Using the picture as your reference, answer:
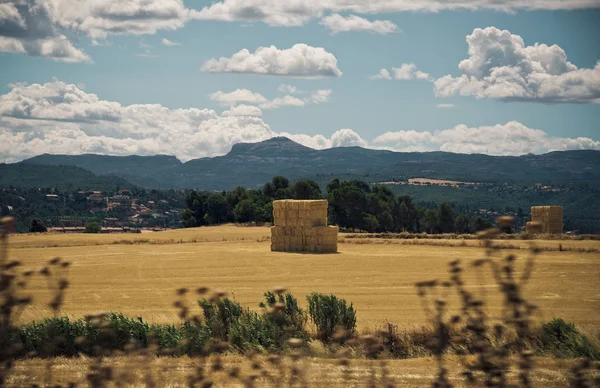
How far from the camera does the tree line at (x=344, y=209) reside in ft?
203

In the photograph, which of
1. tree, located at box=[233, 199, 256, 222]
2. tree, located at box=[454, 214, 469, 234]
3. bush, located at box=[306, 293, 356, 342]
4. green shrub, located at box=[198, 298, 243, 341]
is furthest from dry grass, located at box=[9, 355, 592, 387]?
tree, located at box=[454, 214, 469, 234]

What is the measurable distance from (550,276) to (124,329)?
644 inches

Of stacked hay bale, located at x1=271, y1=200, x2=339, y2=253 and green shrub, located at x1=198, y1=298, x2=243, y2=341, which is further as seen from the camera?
stacked hay bale, located at x1=271, y1=200, x2=339, y2=253

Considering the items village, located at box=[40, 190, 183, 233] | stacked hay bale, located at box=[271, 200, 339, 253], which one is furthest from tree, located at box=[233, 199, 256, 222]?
stacked hay bale, located at box=[271, 200, 339, 253]

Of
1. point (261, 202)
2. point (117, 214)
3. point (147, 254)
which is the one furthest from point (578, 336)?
point (117, 214)

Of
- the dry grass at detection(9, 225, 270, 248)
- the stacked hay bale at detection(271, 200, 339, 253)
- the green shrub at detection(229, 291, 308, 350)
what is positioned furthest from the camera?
the dry grass at detection(9, 225, 270, 248)

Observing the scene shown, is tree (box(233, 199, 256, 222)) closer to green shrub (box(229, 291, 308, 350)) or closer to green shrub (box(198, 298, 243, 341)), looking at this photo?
green shrub (box(198, 298, 243, 341))

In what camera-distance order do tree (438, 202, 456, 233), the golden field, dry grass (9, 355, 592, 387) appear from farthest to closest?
1. tree (438, 202, 456, 233)
2. the golden field
3. dry grass (9, 355, 592, 387)

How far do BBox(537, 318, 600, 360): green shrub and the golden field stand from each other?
5.17ft

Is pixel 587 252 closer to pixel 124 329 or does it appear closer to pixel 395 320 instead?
pixel 395 320

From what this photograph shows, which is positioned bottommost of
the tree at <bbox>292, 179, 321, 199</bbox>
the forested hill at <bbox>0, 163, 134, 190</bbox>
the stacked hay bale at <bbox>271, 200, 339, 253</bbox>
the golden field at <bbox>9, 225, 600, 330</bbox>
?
the golden field at <bbox>9, 225, 600, 330</bbox>

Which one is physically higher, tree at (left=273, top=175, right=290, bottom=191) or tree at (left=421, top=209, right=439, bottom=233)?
tree at (left=273, top=175, right=290, bottom=191)

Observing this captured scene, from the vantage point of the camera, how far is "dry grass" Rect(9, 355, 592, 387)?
29.9ft

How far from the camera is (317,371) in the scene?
10203 mm
